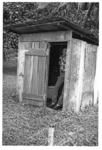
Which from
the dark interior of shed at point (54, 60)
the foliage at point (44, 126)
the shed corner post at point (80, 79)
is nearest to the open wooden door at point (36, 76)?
the foliage at point (44, 126)

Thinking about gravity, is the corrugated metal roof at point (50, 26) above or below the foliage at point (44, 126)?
above

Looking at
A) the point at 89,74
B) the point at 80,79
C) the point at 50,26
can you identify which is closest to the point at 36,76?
the point at 80,79

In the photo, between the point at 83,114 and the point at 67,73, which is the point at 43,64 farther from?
the point at 83,114

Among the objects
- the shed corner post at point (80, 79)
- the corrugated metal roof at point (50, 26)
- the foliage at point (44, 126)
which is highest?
the corrugated metal roof at point (50, 26)

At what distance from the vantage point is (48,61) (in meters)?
6.48

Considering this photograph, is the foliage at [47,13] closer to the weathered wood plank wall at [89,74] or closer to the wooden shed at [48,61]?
the wooden shed at [48,61]

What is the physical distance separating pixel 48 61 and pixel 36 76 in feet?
2.13

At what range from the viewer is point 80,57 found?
612 cm

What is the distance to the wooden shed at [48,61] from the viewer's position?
5.93 m

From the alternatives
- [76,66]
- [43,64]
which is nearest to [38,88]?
[43,64]

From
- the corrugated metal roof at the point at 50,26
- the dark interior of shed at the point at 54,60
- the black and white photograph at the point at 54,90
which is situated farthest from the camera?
the dark interior of shed at the point at 54,60

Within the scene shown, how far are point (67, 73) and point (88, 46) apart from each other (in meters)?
1.31

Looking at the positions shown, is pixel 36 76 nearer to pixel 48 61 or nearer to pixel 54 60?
pixel 48 61

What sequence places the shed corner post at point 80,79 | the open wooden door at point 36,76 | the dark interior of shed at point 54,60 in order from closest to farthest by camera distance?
the shed corner post at point 80,79
the open wooden door at point 36,76
the dark interior of shed at point 54,60
